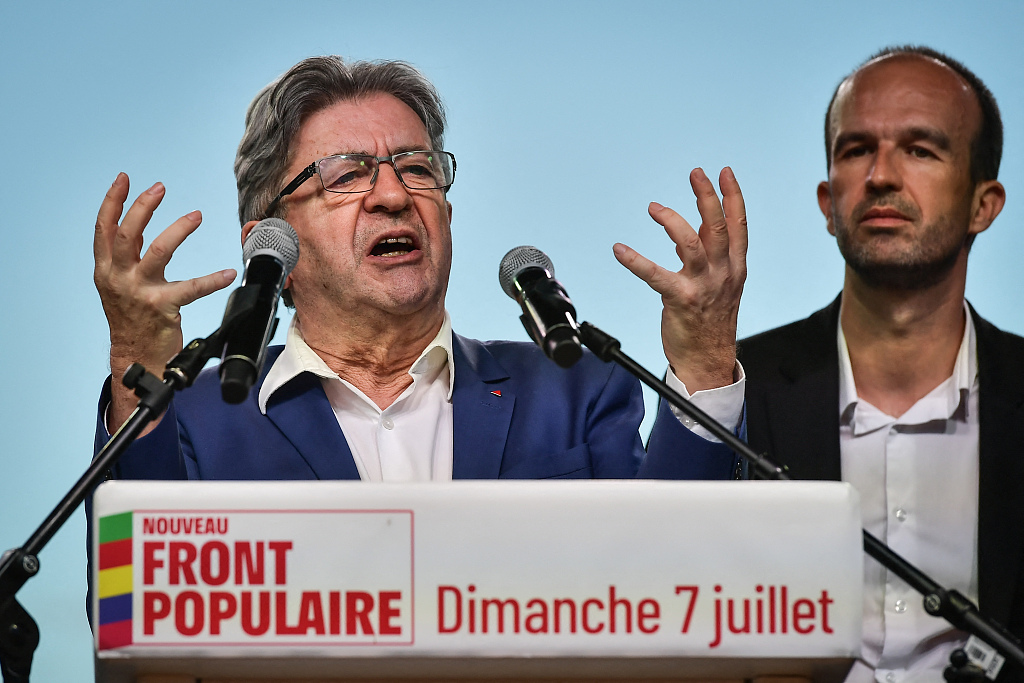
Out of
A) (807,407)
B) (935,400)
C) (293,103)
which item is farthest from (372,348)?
(935,400)

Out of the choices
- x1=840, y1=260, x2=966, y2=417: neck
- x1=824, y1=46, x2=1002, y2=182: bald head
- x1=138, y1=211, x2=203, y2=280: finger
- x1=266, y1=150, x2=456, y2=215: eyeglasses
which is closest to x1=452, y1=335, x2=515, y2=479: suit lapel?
x1=266, y1=150, x2=456, y2=215: eyeglasses

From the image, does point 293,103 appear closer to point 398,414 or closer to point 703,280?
point 398,414

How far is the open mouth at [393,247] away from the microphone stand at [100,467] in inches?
34.8

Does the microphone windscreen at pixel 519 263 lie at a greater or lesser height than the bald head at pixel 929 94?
lesser

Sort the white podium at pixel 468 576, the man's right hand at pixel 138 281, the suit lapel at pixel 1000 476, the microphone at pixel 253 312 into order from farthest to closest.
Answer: the suit lapel at pixel 1000 476 → the man's right hand at pixel 138 281 → the microphone at pixel 253 312 → the white podium at pixel 468 576

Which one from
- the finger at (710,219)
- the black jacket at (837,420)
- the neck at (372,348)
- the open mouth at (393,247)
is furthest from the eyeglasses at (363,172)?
the black jacket at (837,420)

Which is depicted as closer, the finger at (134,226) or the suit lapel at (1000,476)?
the finger at (134,226)

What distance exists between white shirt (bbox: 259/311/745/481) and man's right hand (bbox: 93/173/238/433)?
44cm

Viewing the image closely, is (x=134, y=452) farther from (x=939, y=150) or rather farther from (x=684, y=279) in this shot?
(x=939, y=150)

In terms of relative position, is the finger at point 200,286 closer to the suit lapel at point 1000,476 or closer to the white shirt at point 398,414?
the white shirt at point 398,414

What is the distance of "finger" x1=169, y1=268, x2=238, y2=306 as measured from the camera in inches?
57.7

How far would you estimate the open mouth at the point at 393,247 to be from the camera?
206 centimetres

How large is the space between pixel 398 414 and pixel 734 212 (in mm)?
769

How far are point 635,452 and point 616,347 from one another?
764 mm
